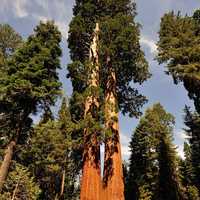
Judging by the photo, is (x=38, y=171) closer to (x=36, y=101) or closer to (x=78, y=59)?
(x=36, y=101)

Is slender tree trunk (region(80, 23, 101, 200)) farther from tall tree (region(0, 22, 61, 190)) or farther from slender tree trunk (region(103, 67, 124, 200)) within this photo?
tall tree (region(0, 22, 61, 190))

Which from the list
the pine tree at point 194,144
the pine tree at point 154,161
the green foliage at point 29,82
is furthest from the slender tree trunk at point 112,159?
the pine tree at point 194,144

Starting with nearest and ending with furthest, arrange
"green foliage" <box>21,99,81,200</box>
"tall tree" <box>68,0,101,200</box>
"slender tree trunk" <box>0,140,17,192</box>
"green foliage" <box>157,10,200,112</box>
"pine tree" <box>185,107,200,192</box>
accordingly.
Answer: "tall tree" <box>68,0,101,200</box>
"slender tree trunk" <box>0,140,17,192</box>
"green foliage" <box>157,10,200,112</box>
"green foliage" <box>21,99,81,200</box>
"pine tree" <box>185,107,200,192</box>

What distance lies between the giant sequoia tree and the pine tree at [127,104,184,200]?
18194 millimetres

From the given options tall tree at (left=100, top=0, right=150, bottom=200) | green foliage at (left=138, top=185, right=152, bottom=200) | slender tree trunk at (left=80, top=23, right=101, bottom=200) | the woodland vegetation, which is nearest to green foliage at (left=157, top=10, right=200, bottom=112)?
the woodland vegetation

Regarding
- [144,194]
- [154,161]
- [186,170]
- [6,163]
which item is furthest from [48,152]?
[186,170]

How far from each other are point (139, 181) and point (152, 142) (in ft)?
17.6

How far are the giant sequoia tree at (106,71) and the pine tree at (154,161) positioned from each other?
18.2 metres

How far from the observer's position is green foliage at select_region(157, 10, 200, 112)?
20.1m

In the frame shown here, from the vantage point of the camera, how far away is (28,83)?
610 inches

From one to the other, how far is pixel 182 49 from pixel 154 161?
18.1m

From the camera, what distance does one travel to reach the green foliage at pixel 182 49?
20.1 m

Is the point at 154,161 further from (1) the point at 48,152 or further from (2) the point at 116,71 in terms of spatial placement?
(2) the point at 116,71

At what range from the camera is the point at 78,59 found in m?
16.7
